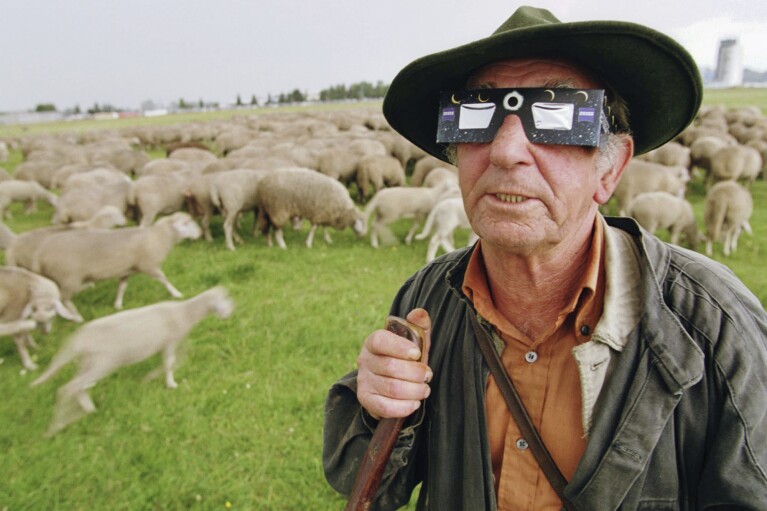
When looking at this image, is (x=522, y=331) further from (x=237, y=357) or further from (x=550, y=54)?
(x=237, y=357)

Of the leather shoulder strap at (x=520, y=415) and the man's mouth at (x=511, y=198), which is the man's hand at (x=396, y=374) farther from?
the man's mouth at (x=511, y=198)

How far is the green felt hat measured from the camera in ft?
3.95

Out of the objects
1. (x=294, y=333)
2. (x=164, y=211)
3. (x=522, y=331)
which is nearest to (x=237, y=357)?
(x=294, y=333)

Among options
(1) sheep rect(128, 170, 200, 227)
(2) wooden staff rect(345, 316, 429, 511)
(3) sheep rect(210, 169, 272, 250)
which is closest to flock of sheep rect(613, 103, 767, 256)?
(3) sheep rect(210, 169, 272, 250)

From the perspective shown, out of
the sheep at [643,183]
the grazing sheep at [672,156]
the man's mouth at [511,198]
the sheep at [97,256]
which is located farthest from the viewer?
the grazing sheep at [672,156]

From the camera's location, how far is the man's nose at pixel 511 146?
4.20 feet

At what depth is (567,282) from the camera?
1471mm

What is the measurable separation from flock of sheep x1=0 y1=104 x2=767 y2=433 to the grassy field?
285 millimetres

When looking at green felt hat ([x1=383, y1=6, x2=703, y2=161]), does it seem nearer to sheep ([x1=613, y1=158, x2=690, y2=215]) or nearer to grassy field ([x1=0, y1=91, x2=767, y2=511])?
grassy field ([x1=0, y1=91, x2=767, y2=511])

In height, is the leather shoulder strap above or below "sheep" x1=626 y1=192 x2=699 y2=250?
above

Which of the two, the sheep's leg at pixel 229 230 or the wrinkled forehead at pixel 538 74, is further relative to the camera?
the sheep's leg at pixel 229 230

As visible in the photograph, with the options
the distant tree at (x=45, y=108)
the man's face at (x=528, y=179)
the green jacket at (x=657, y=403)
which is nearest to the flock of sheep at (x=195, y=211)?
the green jacket at (x=657, y=403)

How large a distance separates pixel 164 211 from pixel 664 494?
1088 cm

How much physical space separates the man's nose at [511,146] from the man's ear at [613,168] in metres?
0.29
